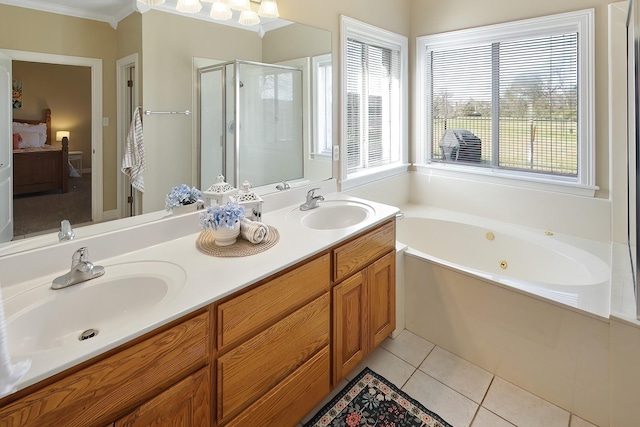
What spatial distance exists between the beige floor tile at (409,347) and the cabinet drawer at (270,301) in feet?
2.92

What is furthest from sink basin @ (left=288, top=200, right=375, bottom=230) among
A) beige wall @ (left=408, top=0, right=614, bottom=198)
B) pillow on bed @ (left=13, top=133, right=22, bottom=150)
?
beige wall @ (left=408, top=0, right=614, bottom=198)

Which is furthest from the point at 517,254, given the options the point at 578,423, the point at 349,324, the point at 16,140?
the point at 16,140

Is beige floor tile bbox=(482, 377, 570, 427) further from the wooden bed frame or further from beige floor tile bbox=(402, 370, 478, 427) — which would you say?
the wooden bed frame

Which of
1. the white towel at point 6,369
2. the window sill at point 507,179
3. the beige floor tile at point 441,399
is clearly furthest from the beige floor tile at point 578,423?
the white towel at point 6,369

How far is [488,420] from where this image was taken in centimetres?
171

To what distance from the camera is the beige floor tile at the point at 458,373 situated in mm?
1908

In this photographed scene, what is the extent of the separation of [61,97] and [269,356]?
120cm

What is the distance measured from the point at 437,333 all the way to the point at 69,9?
2.42 meters

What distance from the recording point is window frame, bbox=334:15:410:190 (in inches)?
102

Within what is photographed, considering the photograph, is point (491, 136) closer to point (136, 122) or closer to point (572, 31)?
point (572, 31)

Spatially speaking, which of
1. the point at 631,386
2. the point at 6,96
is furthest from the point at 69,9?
the point at 631,386

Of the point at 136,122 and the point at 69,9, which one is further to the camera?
the point at 136,122

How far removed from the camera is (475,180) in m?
3.10

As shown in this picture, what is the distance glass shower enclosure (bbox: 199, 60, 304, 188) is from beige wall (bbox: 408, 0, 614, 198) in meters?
1.58
